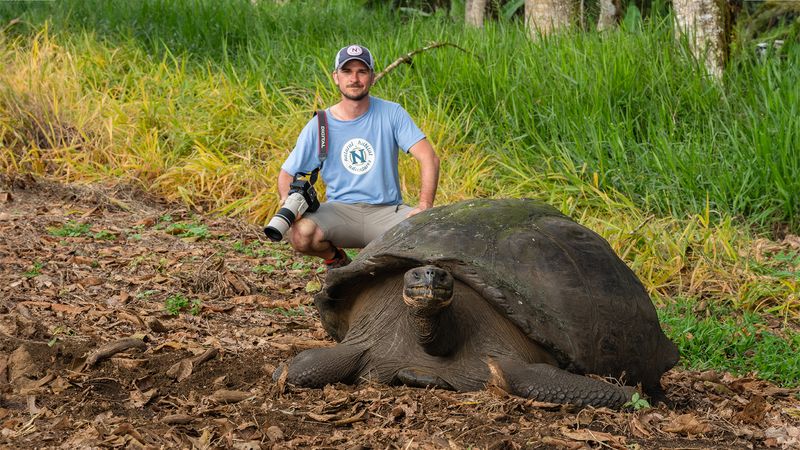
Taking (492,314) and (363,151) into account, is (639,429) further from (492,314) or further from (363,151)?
(363,151)

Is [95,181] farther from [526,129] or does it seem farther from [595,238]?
[595,238]

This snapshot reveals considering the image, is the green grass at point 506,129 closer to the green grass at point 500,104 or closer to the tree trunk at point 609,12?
the green grass at point 500,104

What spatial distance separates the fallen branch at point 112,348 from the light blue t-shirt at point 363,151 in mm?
1696

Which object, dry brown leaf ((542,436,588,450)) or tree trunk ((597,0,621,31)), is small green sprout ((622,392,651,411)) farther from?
tree trunk ((597,0,621,31))

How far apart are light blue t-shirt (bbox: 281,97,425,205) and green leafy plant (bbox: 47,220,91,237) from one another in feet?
5.58

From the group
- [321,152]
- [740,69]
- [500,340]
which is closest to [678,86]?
[740,69]

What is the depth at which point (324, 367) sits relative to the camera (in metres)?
3.66

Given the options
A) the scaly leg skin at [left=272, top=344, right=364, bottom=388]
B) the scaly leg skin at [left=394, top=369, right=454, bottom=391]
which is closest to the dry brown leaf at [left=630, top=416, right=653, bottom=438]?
the scaly leg skin at [left=394, top=369, right=454, bottom=391]

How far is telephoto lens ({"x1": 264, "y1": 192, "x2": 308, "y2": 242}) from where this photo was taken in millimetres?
5090

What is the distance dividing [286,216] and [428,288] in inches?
82.0

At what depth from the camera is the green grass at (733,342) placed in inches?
185

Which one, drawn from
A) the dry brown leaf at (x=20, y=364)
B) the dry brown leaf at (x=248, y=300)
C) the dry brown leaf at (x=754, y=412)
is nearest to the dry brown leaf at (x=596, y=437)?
the dry brown leaf at (x=754, y=412)

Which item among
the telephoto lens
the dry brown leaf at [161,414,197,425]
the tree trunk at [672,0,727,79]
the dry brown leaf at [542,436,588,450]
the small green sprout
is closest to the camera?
the dry brown leaf at [542,436,588,450]

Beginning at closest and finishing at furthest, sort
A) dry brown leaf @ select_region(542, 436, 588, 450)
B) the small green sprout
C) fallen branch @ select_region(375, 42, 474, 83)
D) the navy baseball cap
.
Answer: dry brown leaf @ select_region(542, 436, 588, 450)
the small green sprout
the navy baseball cap
fallen branch @ select_region(375, 42, 474, 83)
